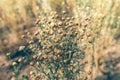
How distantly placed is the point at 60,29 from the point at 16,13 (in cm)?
151

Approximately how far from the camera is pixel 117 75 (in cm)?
412

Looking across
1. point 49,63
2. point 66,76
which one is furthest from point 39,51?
point 66,76

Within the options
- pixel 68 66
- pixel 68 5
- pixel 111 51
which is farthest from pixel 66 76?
pixel 68 5

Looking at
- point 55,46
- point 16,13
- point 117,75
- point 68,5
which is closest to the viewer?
point 55,46

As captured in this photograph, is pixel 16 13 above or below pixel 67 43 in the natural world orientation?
above

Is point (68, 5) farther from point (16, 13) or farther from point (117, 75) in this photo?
point (117, 75)

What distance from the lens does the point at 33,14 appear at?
15.9 ft

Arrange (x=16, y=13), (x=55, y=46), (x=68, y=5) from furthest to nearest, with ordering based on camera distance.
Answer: (x=16, y=13), (x=68, y=5), (x=55, y=46)

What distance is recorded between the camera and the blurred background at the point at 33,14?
165 inches

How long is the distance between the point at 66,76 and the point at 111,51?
948 millimetres

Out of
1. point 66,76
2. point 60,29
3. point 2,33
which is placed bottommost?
point 66,76

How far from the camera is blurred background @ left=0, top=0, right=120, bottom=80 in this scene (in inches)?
165

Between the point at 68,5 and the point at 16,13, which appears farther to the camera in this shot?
the point at 16,13

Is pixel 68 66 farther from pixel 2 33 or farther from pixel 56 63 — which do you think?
pixel 2 33
